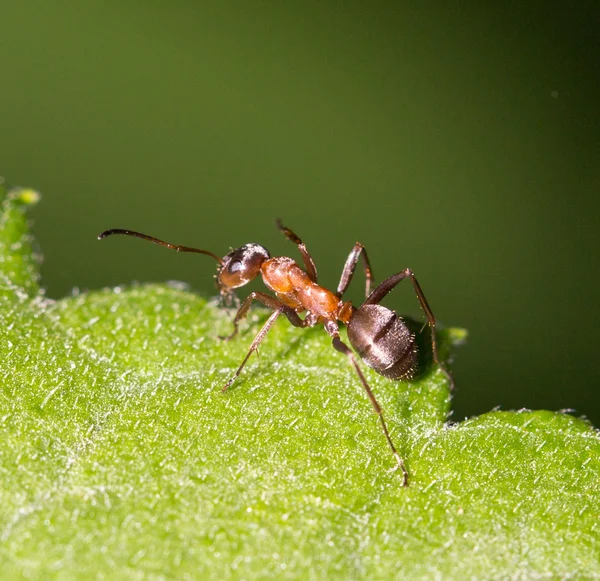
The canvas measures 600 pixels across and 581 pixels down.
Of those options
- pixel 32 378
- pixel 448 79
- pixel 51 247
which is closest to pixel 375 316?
pixel 32 378

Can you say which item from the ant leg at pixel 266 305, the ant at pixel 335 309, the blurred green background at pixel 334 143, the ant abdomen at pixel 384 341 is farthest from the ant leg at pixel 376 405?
the blurred green background at pixel 334 143

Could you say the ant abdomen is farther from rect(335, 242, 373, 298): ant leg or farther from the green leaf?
rect(335, 242, 373, 298): ant leg

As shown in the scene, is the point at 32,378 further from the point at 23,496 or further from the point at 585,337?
the point at 585,337

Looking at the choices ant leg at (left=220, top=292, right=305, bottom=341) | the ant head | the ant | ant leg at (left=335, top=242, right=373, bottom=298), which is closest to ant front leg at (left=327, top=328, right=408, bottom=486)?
the ant

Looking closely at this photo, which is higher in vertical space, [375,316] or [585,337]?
[375,316]

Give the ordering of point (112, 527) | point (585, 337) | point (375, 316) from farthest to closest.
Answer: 1. point (585, 337)
2. point (375, 316)
3. point (112, 527)

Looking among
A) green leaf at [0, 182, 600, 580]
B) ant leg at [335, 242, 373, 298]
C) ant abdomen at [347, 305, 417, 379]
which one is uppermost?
ant leg at [335, 242, 373, 298]
